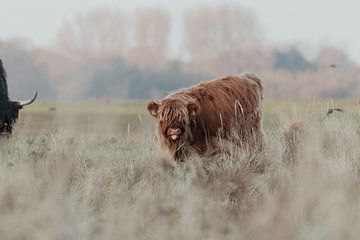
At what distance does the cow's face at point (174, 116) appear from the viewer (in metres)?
A: 9.16

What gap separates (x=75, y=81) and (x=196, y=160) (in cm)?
1599

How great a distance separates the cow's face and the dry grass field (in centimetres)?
25

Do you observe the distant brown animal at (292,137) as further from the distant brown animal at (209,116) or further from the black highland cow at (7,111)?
the black highland cow at (7,111)

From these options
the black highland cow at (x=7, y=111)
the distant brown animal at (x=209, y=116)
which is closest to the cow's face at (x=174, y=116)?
the distant brown animal at (x=209, y=116)

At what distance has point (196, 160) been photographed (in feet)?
28.5

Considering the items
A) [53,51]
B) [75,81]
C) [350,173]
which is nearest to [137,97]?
[53,51]

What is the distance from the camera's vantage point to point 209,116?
9.69 metres

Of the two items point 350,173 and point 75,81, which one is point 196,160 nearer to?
point 350,173

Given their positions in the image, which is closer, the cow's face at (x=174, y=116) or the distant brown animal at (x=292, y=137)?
the distant brown animal at (x=292, y=137)

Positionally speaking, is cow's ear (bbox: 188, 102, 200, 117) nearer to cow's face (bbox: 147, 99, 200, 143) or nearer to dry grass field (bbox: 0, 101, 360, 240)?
cow's face (bbox: 147, 99, 200, 143)

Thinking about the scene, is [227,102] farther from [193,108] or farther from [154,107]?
[154,107]

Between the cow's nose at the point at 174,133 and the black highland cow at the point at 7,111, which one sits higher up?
the cow's nose at the point at 174,133

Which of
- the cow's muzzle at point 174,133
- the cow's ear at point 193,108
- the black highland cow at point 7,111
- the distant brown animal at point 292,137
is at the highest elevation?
the cow's ear at point 193,108

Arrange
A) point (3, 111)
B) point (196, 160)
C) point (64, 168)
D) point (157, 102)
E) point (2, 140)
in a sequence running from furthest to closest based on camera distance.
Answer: point (3, 111) → point (2, 140) → point (157, 102) → point (196, 160) → point (64, 168)
